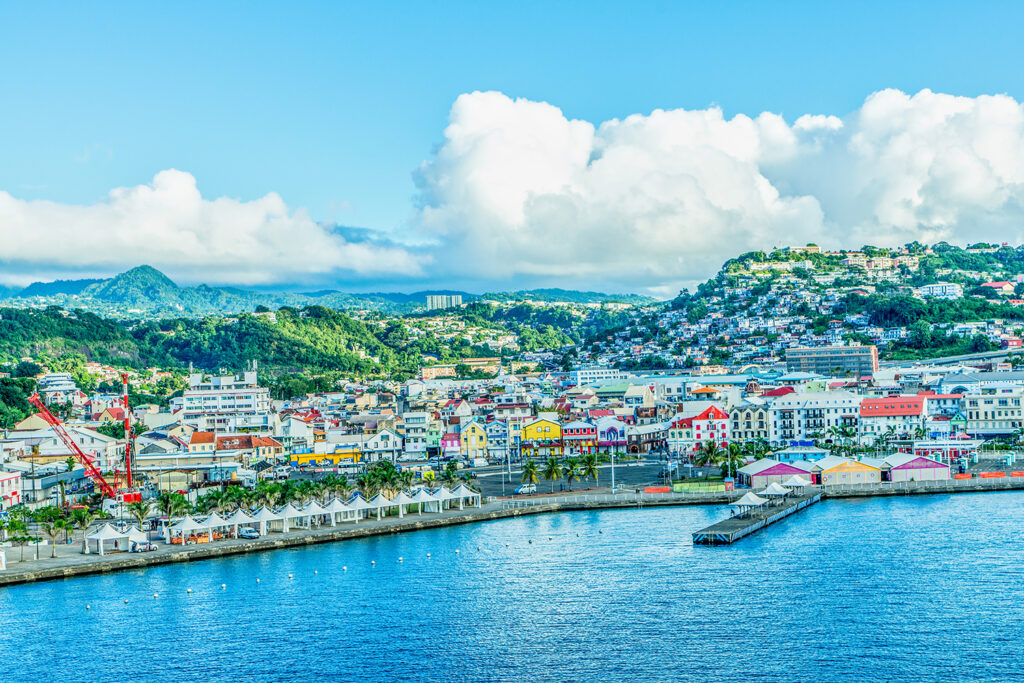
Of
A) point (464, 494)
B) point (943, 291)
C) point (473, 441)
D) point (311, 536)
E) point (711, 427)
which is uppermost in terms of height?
point (943, 291)

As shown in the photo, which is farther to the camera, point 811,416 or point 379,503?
point 811,416

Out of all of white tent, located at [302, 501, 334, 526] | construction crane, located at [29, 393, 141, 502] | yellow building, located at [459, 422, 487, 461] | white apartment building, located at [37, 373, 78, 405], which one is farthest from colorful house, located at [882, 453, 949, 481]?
white apartment building, located at [37, 373, 78, 405]

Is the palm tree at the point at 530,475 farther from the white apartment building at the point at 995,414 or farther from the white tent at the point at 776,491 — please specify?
the white apartment building at the point at 995,414

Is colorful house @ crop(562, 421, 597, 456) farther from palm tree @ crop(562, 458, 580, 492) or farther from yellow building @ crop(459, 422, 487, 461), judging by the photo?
palm tree @ crop(562, 458, 580, 492)

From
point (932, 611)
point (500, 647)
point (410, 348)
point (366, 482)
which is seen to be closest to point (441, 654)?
point (500, 647)

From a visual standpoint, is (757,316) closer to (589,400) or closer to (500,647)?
Answer: (589,400)

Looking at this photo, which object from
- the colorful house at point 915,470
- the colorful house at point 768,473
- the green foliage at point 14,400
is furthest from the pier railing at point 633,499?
the green foliage at point 14,400

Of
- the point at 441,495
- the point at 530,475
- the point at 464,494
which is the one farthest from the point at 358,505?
the point at 530,475

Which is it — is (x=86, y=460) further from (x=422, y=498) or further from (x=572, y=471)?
(x=572, y=471)
